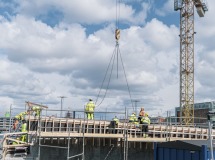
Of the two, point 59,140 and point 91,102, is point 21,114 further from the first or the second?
point 91,102

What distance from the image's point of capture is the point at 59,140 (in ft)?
76.9

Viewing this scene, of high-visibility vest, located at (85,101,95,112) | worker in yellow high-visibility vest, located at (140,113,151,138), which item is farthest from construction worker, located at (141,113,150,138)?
high-visibility vest, located at (85,101,95,112)

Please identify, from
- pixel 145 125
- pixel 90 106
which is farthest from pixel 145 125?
pixel 90 106

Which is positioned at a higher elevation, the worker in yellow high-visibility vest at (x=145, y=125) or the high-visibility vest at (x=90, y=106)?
the high-visibility vest at (x=90, y=106)

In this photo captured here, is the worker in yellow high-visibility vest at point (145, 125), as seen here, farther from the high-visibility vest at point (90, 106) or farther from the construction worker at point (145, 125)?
the high-visibility vest at point (90, 106)

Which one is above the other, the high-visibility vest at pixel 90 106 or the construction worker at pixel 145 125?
the high-visibility vest at pixel 90 106

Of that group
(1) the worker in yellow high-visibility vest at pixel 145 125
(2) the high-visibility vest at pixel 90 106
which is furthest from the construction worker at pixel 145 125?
(2) the high-visibility vest at pixel 90 106

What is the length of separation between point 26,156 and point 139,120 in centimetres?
772

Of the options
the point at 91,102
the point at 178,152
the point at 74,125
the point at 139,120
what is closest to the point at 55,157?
the point at 74,125

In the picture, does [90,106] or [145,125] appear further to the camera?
[90,106]

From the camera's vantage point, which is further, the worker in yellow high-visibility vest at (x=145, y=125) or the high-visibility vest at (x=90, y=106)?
the high-visibility vest at (x=90, y=106)

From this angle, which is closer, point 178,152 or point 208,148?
point 208,148

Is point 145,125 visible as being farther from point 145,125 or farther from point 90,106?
point 90,106

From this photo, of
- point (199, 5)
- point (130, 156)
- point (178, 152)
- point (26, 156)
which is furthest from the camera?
point (199, 5)
